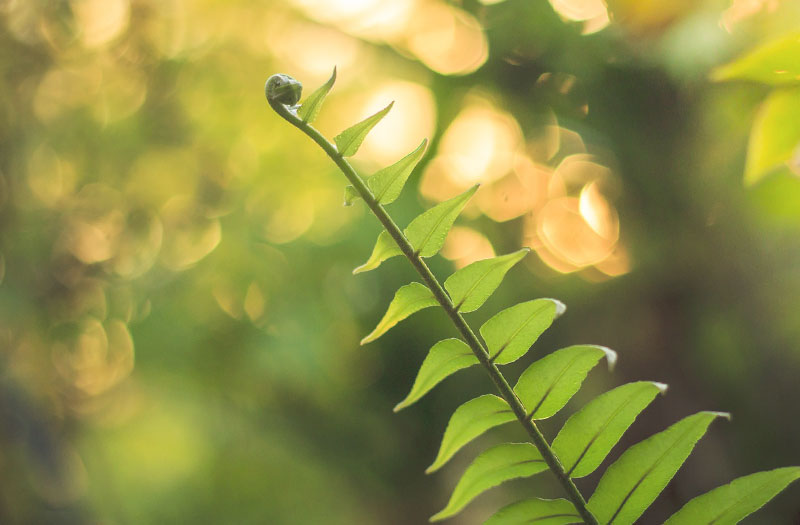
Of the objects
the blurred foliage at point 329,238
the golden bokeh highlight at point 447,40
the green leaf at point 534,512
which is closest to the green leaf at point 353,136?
the green leaf at point 534,512

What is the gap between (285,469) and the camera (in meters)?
1.82

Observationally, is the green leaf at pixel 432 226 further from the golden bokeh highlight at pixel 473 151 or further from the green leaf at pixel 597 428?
the golden bokeh highlight at pixel 473 151

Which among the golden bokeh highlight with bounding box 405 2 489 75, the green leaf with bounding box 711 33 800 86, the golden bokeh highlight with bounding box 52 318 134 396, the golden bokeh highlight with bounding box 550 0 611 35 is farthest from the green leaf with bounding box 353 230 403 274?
the golden bokeh highlight with bounding box 52 318 134 396

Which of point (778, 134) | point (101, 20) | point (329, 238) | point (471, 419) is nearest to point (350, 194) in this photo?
point (471, 419)

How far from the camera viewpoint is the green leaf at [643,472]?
349mm

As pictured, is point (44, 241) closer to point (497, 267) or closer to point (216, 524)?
point (216, 524)

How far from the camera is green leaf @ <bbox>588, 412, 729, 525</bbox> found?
349mm

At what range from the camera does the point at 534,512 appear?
366 millimetres

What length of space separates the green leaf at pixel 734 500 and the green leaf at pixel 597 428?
5cm

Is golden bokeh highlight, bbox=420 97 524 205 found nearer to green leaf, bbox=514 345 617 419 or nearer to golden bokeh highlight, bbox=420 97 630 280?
golden bokeh highlight, bbox=420 97 630 280

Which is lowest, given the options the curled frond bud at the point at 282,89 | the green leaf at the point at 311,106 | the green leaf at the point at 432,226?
the green leaf at the point at 432,226

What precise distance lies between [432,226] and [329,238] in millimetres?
1204

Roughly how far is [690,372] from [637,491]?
75 cm

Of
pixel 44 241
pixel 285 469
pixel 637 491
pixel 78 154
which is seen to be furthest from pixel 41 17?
pixel 637 491
